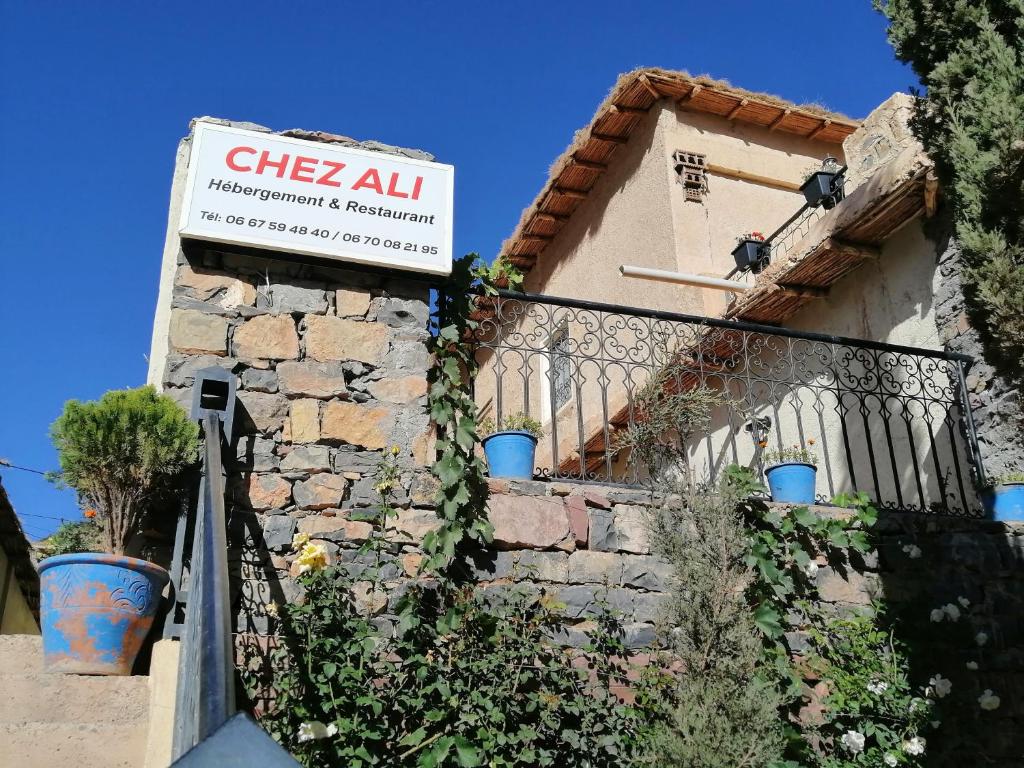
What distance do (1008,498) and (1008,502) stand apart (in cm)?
2

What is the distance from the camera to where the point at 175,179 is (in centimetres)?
491

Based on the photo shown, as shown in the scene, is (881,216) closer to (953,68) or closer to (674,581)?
(953,68)

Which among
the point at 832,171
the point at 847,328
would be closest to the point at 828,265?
the point at 847,328

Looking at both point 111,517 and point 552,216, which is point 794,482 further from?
point 552,216

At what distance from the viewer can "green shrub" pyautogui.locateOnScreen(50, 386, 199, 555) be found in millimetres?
3371

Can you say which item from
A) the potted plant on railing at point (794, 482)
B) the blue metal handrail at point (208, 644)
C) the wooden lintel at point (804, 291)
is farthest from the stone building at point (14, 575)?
the wooden lintel at point (804, 291)

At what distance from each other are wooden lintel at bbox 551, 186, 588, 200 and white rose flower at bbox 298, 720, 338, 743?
827 cm

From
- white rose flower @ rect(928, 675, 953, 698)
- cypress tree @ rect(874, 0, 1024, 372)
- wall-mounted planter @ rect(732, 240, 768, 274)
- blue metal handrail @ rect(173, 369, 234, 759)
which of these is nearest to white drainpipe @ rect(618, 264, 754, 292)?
wall-mounted planter @ rect(732, 240, 768, 274)

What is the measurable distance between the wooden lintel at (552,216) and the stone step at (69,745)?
29.4 feet

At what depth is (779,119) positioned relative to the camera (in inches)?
395

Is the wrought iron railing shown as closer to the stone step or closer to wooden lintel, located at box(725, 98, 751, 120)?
the stone step

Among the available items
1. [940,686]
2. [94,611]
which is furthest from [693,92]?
[94,611]

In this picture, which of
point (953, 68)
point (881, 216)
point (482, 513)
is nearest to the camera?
point (482, 513)

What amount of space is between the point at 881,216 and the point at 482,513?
3.91 metres
